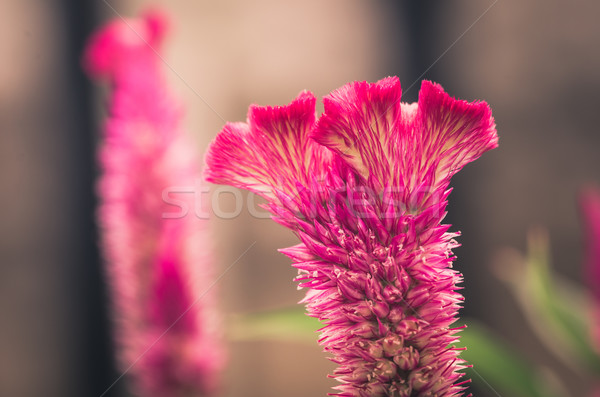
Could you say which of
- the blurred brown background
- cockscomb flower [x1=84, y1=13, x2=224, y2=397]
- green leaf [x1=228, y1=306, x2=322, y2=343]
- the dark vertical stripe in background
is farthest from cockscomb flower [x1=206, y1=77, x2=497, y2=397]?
the dark vertical stripe in background

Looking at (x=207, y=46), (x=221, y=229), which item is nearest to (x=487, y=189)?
(x=221, y=229)

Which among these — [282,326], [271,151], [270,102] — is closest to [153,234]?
[282,326]

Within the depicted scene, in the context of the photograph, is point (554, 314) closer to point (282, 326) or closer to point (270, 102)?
point (282, 326)

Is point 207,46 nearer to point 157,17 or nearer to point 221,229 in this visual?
point 221,229

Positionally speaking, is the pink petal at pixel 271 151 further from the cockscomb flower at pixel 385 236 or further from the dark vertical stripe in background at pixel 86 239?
the dark vertical stripe in background at pixel 86 239

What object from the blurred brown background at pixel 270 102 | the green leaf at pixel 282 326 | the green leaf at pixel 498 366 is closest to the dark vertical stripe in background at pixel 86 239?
the blurred brown background at pixel 270 102

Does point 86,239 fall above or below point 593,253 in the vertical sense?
above
